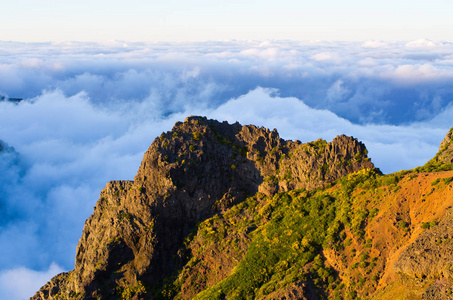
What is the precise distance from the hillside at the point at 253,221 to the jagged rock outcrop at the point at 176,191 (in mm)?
188

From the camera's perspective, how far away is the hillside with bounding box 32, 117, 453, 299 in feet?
165

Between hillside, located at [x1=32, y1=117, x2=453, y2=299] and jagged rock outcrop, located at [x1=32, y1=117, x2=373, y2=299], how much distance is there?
0.62 feet

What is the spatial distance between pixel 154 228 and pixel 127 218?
499cm

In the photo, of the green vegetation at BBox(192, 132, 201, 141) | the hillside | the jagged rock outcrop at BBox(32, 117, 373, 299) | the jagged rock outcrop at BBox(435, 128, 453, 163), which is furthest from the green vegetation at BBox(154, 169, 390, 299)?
the green vegetation at BBox(192, 132, 201, 141)

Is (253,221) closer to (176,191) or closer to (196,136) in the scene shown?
(176,191)

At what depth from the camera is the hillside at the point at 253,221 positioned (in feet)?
165

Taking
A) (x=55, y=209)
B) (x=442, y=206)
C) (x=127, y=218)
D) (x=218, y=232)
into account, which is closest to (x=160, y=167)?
(x=127, y=218)

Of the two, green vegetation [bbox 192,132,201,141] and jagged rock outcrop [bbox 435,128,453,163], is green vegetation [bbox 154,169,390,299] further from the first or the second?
green vegetation [bbox 192,132,201,141]

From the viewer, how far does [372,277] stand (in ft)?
154

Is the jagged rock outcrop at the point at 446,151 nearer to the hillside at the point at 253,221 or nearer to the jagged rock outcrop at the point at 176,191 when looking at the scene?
the hillside at the point at 253,221

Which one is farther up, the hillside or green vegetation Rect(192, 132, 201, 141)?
green vegetation Rect(192, 132, 201, 141)

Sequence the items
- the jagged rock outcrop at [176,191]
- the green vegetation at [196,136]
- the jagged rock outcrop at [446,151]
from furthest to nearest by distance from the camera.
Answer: the green vegetation at [196,136]
the jagged rock outcrop at [176,191]
the jagged rock outcrop at [446,151]

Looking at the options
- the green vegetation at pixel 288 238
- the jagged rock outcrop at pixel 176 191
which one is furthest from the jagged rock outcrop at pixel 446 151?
the jagged rock outcrop at pixel 176 191

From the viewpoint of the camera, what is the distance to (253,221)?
67.9 metres
